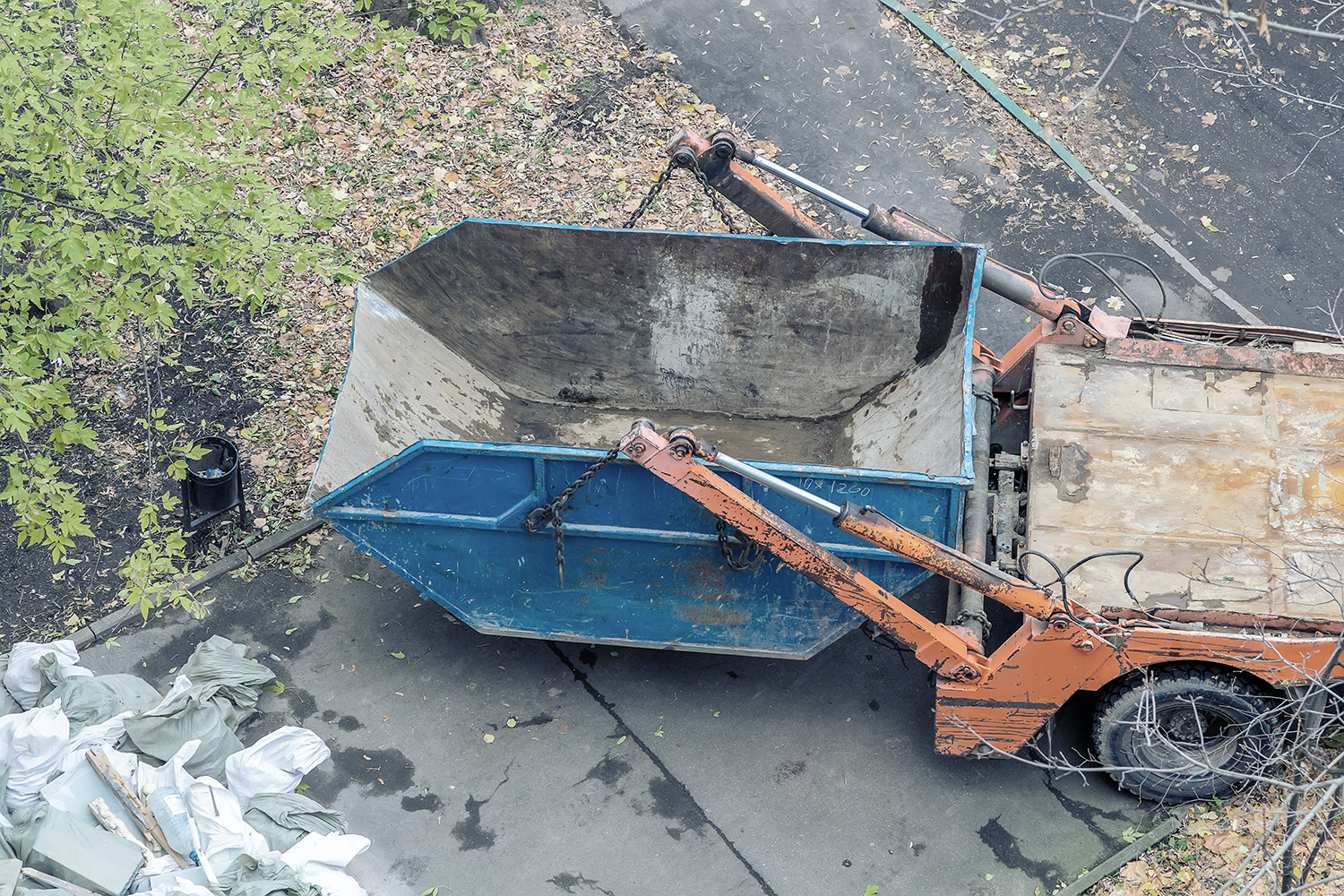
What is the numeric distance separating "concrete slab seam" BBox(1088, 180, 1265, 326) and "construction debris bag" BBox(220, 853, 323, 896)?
788 centimetres

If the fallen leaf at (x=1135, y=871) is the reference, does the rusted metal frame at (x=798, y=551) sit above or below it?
above

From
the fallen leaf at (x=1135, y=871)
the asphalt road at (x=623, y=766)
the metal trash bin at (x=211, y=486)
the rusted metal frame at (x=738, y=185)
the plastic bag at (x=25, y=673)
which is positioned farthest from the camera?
the metal trash bin at (x=211, y=486)

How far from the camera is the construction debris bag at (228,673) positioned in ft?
20.8

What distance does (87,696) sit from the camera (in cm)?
600

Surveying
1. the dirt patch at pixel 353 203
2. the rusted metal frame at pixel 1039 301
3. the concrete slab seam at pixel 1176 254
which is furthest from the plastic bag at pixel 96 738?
the concrete slab seam at pixel 1176 254

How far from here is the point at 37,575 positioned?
23.4 ft

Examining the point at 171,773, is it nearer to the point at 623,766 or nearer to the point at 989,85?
the point at 623,766

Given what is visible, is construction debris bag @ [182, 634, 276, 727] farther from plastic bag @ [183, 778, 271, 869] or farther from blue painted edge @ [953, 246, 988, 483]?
blue painted edge @ [953, 246, 988, 483]

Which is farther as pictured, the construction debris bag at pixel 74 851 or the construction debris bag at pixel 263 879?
the construction debris bag at pixel 263 879

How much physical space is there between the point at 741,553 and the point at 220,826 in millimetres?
2885

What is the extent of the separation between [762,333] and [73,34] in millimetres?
4472

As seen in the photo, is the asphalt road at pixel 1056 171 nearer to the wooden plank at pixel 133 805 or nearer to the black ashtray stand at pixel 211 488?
the black ashtray stand at pixel 211 488

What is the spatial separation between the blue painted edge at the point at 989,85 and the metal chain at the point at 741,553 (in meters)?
6.20

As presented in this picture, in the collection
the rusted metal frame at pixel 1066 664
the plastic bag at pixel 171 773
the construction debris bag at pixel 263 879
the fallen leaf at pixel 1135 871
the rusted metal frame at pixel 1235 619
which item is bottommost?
the fallen leaf at pixel 1135 871
